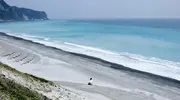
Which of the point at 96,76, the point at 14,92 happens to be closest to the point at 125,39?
the point at 96,76

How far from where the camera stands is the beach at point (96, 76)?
73.9 ft

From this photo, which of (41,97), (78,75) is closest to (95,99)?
(41,97)

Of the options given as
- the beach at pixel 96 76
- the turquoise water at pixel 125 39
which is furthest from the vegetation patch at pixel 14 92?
the turquoise water at pixel 125 39

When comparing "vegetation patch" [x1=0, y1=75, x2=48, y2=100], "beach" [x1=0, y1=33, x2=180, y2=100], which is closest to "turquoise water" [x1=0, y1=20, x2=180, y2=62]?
"beach" [x1=0, y1=33, x2=180, y2=100]

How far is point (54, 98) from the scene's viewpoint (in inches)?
635

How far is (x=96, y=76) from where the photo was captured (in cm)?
2797

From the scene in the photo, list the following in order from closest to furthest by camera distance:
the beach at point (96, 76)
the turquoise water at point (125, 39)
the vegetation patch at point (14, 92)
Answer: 1. the vegetation patch at point (14, 92)
2. the beach at point (96, 76)
3. the turquoise water at point (125, 39)

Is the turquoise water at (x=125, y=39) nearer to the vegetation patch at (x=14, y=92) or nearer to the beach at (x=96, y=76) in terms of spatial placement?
the beach at (x=96, y=76)

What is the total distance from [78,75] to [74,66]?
445 centimetres

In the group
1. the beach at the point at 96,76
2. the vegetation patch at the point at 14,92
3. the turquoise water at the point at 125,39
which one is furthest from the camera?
the turquoise water at the point at 125,39

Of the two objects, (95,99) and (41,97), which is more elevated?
(41,97)

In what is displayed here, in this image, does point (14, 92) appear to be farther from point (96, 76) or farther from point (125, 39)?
point (125, 39)

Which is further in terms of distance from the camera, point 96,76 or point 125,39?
point 125,39

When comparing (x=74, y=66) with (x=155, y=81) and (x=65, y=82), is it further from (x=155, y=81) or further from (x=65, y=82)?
(x=155, y=81)
